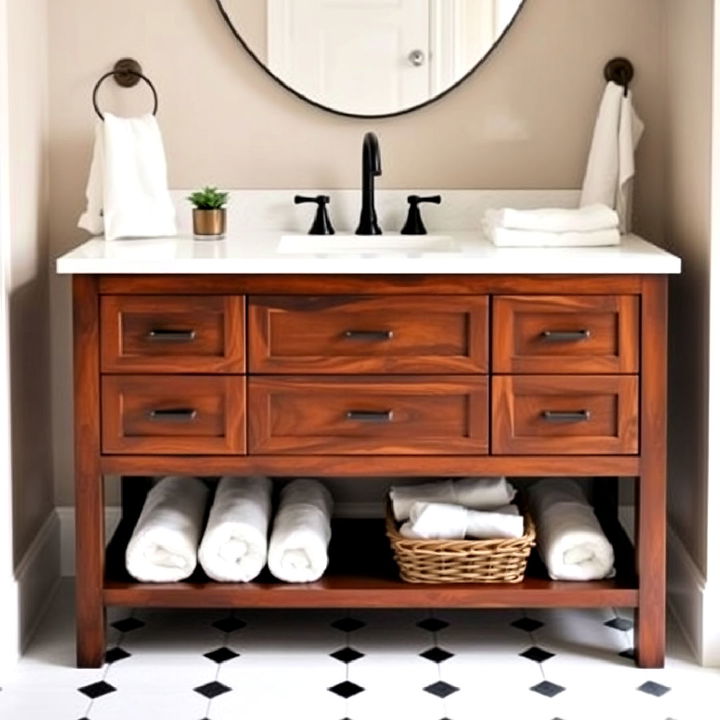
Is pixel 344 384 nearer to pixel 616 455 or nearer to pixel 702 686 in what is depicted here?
pixel 616 455

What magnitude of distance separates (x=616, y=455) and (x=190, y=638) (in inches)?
39.3

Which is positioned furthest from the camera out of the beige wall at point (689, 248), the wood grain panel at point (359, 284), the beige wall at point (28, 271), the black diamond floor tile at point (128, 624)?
the black diamond floor tile at point (128, 624)

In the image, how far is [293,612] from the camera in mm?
3666

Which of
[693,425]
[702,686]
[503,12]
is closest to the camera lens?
[702,686]

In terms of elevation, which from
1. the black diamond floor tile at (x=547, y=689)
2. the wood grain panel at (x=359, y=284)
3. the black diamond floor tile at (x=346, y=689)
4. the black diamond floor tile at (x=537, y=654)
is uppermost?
the wood grain panel at (x=359, y=284)

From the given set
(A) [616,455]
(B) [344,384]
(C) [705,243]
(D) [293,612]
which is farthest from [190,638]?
(C) [705,243]

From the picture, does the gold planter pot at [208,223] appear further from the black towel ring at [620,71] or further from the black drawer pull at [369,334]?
the black towel ring at [620,71]

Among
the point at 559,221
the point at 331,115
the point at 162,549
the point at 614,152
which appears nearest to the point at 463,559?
the point at 162,549

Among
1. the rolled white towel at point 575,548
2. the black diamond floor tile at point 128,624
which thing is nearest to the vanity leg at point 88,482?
the black diamond floor tile at point 128,624

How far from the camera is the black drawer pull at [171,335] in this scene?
3.26 metres

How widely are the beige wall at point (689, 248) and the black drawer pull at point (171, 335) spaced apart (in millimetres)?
1056

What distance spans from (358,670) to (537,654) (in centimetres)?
39

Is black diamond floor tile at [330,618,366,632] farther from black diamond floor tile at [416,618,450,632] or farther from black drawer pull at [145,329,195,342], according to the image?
black drawer pull at [145,329,195,342]

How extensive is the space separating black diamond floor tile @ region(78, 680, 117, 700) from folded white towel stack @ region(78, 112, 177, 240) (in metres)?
0.97
